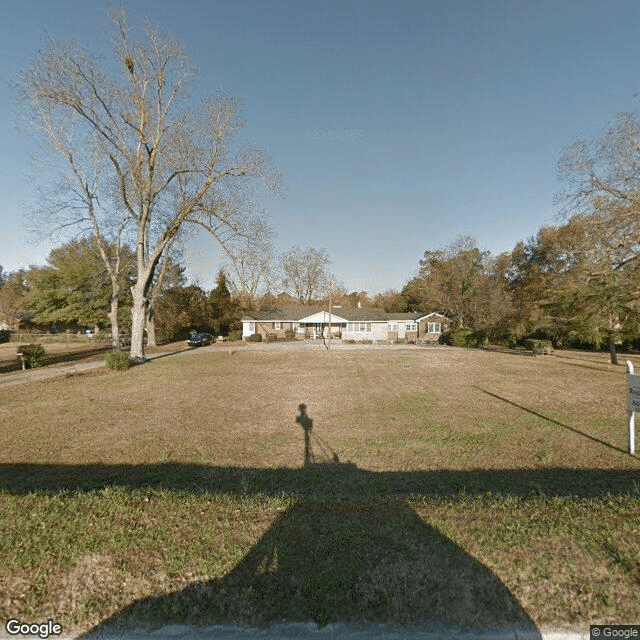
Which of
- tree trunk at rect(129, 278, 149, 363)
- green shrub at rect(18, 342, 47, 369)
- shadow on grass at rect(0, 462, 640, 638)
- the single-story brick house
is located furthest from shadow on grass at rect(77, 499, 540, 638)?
the single-story brick house

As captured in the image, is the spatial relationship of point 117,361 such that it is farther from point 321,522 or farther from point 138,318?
point 321,522

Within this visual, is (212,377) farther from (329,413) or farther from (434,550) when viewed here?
(434,550)

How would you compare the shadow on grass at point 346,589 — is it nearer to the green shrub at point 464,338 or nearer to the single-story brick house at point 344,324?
the green shrub at point 464,338

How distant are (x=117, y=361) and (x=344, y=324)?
101 feet

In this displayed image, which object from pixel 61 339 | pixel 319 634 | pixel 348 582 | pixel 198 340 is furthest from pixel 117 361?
pixel 61 339

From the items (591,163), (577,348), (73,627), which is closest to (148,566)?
(73,627)

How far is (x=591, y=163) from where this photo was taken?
16312 mm

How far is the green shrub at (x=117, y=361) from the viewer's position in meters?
17.1

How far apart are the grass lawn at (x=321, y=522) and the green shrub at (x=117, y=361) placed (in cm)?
832

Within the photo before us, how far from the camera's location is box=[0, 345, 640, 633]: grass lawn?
227 cm

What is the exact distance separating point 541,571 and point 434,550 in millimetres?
792

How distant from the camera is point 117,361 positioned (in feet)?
56.1

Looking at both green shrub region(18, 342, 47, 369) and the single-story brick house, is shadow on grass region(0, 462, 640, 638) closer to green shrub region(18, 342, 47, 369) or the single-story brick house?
green shrub region(18, 342, 47, 369)

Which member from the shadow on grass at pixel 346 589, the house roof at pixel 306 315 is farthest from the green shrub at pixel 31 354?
the house roof at pixel 306 315
